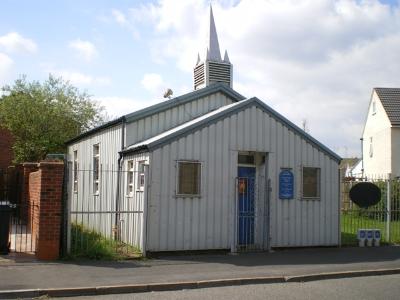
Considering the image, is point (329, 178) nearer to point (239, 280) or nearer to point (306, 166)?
point (306, 166)

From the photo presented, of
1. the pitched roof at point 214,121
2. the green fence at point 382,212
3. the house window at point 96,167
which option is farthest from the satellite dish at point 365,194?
the house window at point 96,167

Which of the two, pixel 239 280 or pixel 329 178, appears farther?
pixel 329 178

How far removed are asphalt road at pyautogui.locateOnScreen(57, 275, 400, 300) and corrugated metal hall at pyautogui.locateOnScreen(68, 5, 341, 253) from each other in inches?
146

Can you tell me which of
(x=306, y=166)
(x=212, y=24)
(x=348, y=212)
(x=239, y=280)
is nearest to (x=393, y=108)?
(x=212, y=24)

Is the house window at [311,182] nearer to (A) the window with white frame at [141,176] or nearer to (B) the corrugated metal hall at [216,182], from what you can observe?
(B) the corrugated metal hall at [216,182]

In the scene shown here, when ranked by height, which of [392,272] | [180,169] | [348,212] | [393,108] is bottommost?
[392,272]

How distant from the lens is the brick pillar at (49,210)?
11.9 metres

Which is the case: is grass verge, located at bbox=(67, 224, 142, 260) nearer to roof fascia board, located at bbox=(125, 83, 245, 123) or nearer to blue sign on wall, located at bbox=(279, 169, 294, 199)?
roof fascia board, located at bbox=(125, 83, 245, 123)

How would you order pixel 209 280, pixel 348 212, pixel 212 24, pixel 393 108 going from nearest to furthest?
pixel 209 280
pixel 348 212
pixel 212 24
pixel 393 108

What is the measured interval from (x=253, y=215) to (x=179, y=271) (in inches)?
159

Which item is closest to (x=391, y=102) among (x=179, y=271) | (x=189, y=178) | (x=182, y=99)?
(x=182, y=99)

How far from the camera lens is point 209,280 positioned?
1012 centimetres

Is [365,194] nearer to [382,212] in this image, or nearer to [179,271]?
[382,212]

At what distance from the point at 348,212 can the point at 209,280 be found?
28.4ft
